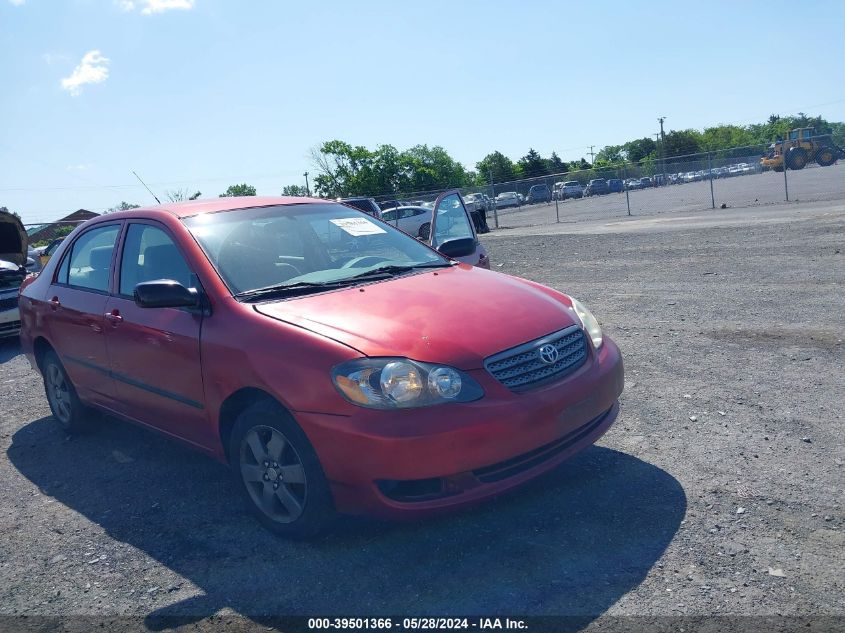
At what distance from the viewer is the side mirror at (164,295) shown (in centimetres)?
407

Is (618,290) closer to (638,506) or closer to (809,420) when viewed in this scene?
(809,420)

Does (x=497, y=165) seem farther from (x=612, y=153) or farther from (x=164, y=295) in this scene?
(x=164, y=295)

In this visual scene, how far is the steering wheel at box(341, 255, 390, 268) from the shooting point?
15.5ft

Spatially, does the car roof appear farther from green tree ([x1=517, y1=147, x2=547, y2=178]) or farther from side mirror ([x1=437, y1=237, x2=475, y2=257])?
green tree ([x1=517, y1=147, x2=547, y2=178])

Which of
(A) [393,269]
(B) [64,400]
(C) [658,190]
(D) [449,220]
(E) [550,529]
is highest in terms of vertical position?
(D) [449,220]

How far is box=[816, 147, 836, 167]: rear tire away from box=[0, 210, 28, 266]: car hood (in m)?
45.7

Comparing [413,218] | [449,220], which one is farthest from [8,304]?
[413,218]

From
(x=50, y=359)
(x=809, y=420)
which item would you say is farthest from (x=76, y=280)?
(x=809, y=420)

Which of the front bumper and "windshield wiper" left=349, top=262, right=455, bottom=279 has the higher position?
"windshield wiper" left=349, top=262, right=455, bottom=279

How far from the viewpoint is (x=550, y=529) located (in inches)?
146

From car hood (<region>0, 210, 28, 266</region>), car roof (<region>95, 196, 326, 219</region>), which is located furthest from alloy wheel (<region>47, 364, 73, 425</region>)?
car hood (<region>0, 210, 28, 266</region>)

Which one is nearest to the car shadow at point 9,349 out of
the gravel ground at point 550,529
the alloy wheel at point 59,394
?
the gravel ground at point 550,529

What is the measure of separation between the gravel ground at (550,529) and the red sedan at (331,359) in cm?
31

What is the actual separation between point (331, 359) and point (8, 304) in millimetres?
8408
